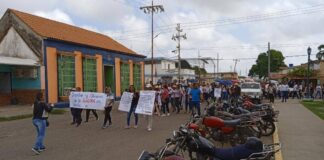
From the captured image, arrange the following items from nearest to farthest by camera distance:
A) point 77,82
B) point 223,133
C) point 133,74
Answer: point 223,133
point 77,82
point 133,74

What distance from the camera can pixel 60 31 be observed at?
29422 mm

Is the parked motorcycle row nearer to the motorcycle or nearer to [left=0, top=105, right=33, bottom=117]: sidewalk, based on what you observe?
the motorcycle

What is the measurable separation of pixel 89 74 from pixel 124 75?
692cm

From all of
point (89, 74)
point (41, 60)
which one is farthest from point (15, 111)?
point (89, 74)

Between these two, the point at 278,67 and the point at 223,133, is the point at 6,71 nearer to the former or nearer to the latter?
the point at 223,133

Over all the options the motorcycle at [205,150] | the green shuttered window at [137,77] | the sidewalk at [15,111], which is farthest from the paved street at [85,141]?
the green shuttered window at [137,77]

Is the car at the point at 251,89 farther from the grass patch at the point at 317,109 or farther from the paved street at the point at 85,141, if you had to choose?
the paved street at the point at 85,141

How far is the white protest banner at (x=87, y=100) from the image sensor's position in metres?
16.2

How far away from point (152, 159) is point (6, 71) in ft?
72.9

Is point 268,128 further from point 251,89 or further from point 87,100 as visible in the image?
point 251,89

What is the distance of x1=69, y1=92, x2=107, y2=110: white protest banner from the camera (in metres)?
16.2

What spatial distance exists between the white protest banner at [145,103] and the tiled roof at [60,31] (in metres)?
13.0

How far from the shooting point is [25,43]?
25828 mm

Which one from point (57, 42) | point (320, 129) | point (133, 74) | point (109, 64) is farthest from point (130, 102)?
point (133, 74)
